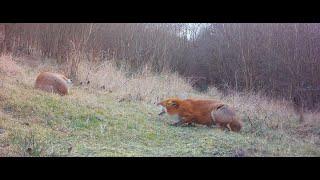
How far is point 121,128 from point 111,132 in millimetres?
96

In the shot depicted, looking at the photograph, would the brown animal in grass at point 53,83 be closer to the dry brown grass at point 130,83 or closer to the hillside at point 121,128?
the hillside at point 121,128

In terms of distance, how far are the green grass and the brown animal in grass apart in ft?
0.18

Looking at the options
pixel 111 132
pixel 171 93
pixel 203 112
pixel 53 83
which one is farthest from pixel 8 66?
pixel 203 112

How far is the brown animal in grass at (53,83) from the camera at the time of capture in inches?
167

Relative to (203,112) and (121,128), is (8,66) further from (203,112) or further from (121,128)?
(203,112)

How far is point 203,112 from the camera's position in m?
4.29

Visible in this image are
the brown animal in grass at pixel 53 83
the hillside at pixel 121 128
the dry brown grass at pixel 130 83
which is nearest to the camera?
the hillside at pixel 121 128

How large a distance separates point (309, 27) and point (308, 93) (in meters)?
0.60

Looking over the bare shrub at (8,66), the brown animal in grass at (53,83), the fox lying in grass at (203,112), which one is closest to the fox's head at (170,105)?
the fox lying in grass at (203,112)

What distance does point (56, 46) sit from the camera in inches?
171

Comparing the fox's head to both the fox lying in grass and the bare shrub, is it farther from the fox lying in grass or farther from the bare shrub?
the bare shrub
